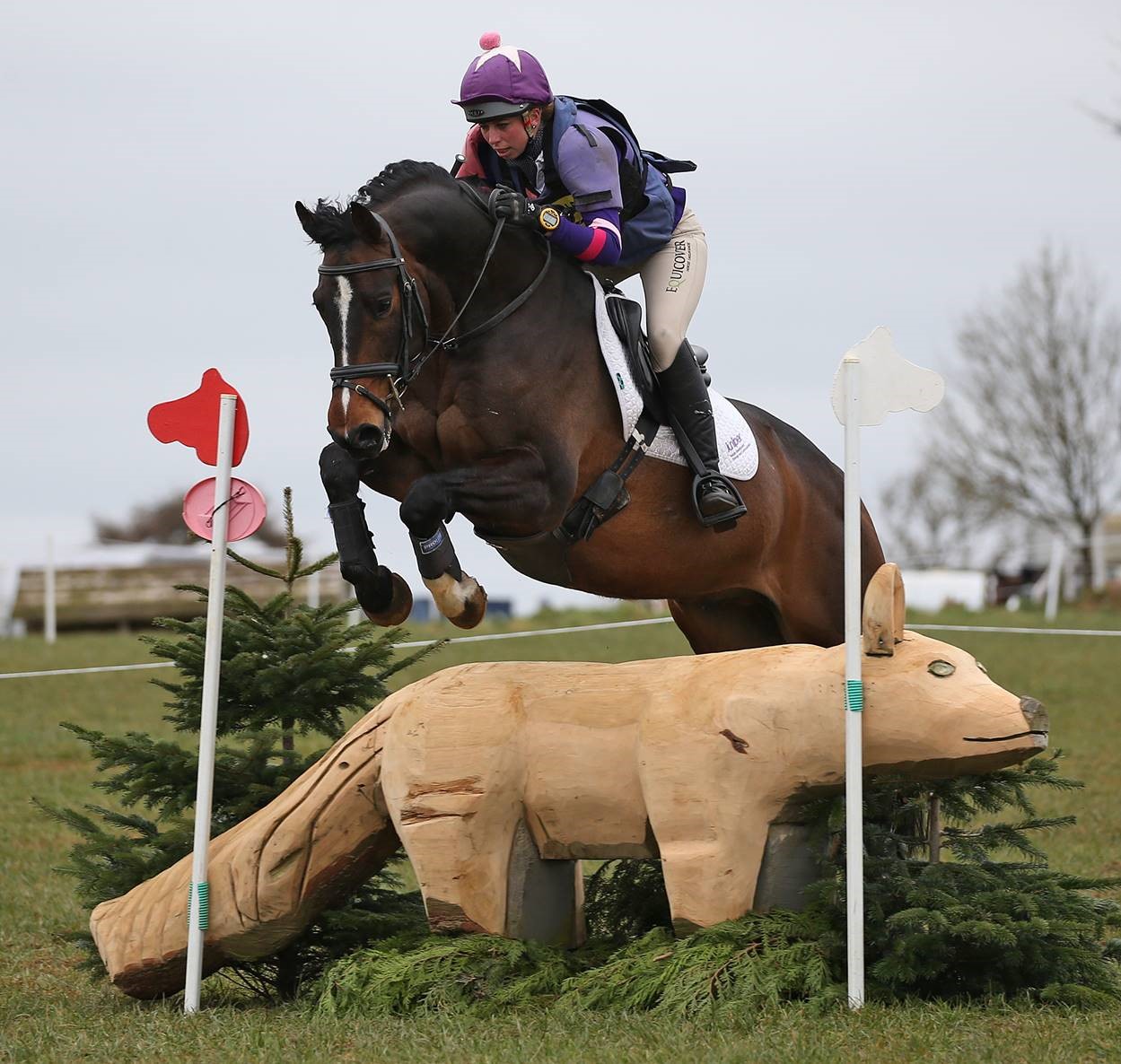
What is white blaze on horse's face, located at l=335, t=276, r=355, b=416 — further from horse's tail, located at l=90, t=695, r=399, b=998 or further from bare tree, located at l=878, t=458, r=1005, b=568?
bare tree, located at l=878, t=458, r=1005, b=568

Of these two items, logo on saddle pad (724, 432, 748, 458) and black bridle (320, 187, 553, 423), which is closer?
black bridle (320, 187, 553, 423)

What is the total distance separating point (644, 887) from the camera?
18.3ft

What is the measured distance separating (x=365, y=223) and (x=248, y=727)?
6.23 ft

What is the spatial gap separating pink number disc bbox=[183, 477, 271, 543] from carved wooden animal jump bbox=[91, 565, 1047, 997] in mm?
747

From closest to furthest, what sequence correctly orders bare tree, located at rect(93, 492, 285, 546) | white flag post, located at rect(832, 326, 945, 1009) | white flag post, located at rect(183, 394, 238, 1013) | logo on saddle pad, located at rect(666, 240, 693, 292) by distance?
white flag post, located at rect(832, 326, 945, 1009)
white flag post, located at rect(183, 394, 238, 1013)
logo on saddle pad, located at rect(666, 240, 693, 292)
bare tree, located at rect(93, 492, 285, 546)

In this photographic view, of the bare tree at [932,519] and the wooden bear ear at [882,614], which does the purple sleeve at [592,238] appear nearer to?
the wooden bear ear at [882,614]

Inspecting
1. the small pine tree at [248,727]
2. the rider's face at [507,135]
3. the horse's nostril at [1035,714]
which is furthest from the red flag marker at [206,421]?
the horse's nostril at [1035,714]

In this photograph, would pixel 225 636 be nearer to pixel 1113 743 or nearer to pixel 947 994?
pixel 947 994

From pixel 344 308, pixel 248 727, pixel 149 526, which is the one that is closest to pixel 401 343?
pixel 344 308

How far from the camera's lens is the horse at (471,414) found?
5.00 metres

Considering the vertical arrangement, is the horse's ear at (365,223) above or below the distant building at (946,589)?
above

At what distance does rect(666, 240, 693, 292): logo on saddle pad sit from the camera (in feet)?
19.3

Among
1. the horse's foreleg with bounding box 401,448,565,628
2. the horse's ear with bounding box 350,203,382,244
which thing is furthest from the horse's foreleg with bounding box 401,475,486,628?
the horse's ear with bounding box 350,203,382,244

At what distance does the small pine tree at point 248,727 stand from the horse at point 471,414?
484 mm
